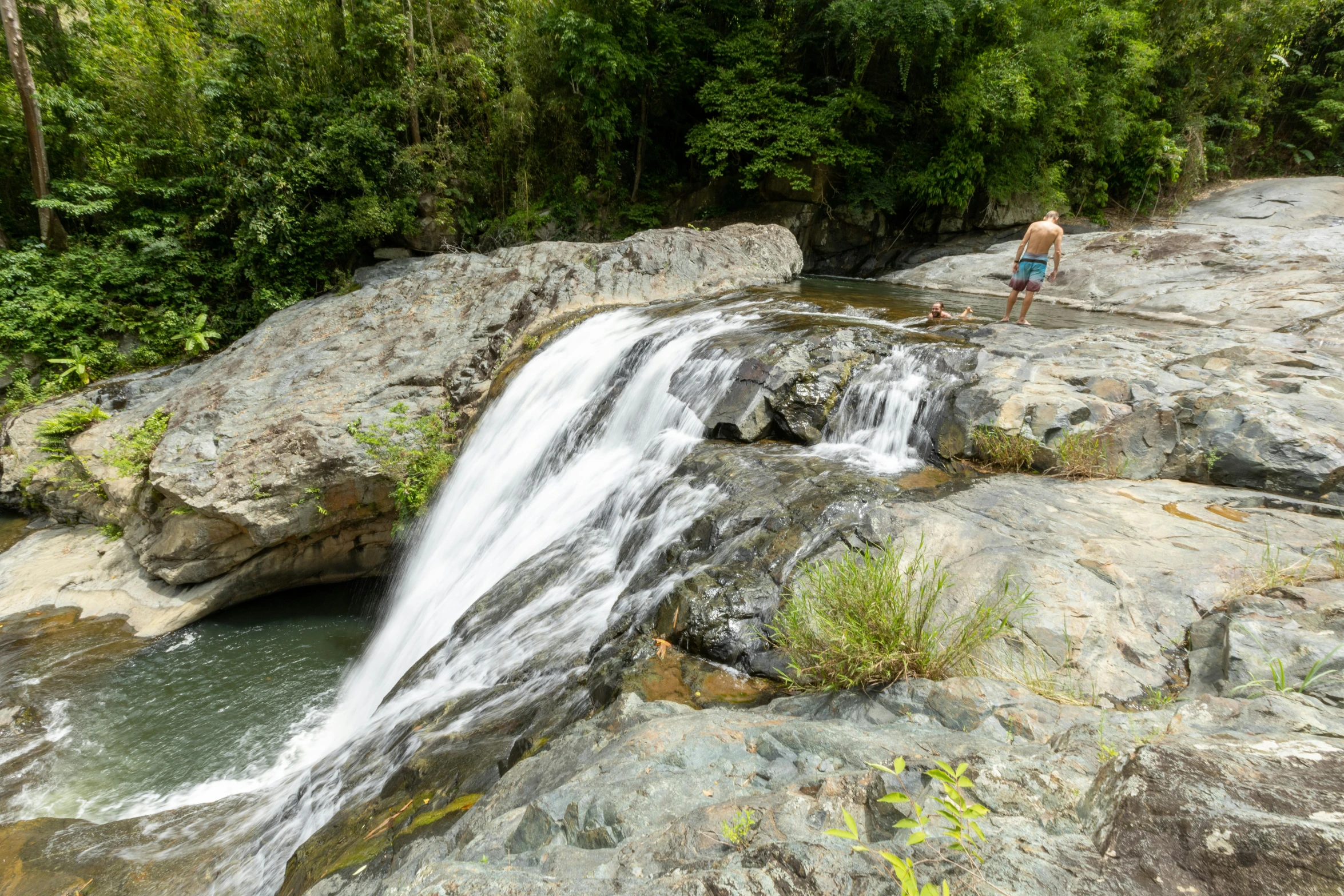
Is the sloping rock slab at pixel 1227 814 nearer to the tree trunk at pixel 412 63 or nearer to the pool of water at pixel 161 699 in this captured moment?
the pool of water at pixel 161 699

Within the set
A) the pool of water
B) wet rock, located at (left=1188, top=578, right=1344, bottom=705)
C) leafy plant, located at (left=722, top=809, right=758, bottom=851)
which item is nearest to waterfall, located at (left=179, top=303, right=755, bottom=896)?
the pool of water

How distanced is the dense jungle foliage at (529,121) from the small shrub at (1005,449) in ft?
40.1

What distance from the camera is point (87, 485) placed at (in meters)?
8.63

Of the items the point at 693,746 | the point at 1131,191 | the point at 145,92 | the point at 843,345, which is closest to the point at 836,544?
the point at 693,746

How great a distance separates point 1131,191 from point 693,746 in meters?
19.5

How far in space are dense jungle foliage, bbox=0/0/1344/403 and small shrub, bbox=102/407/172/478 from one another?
14.7 ft

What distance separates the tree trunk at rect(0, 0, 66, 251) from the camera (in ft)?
37.9

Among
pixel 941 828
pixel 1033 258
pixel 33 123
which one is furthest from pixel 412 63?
pixel 941 828

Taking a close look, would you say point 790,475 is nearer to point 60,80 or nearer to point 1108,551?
point 1108,551

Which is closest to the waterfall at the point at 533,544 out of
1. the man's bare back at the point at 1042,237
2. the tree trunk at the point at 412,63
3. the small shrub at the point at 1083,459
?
the small shrub at the point at 1083,459

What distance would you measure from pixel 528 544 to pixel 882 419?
12.4ft

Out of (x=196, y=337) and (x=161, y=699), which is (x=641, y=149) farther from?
(x=161, y=699)

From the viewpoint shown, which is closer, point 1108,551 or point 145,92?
point 1108,551

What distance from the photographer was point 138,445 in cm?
841
